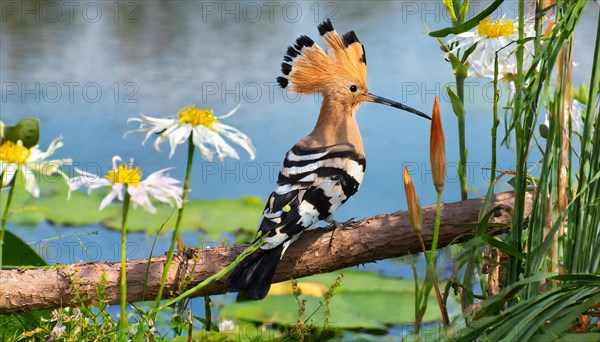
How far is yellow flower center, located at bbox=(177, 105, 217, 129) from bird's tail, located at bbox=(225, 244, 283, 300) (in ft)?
1.62

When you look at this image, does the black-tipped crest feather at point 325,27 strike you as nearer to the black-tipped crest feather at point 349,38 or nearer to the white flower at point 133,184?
the black-tipped crest feather at point 349,38

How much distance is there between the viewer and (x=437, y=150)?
1.22m

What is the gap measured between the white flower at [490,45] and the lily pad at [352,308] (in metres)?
0.86

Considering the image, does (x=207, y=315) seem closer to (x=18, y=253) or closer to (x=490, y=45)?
(x=18, y=253)

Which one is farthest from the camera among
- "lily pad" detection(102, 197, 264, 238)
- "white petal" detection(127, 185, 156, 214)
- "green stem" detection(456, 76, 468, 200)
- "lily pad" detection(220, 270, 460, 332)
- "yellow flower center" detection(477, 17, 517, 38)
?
"lily pad" detection(102, 197, 264, 238)

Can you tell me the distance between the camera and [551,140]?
1.29 metres

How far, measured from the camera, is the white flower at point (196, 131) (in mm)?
1188

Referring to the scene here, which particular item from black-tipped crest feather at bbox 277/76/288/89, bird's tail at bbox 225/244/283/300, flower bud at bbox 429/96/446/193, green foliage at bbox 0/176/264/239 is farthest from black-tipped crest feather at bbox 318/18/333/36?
green foliage at bbox 0/176/264/239

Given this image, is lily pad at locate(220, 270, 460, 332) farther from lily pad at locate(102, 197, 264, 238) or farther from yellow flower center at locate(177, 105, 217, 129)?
yellow flower center at locate(177, 105, 217, 129)

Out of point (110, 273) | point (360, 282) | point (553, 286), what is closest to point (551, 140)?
point (553, 286)

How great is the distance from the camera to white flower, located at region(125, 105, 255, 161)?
1.19 metres

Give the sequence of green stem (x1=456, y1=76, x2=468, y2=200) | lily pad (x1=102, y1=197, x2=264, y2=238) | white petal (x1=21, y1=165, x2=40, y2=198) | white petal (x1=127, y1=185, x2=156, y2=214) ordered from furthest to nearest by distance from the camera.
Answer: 1. lily pad (x1=102, y1=197, x2=264, y2=238)
2. green stem (x1=456, y1=76, x2=468, y2=200)
3. white petal (x1=21, y1=165, x2=40, y2=198)
4. white petal (x1=127, y1=185, x2=156, y2=214)

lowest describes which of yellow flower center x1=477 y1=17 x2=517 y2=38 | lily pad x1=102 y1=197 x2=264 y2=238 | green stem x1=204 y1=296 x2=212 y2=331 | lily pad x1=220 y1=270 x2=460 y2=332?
lily pad x1=220 y1=270 x2=460 y2=332

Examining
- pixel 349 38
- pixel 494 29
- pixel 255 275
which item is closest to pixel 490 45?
pixel 494 29
